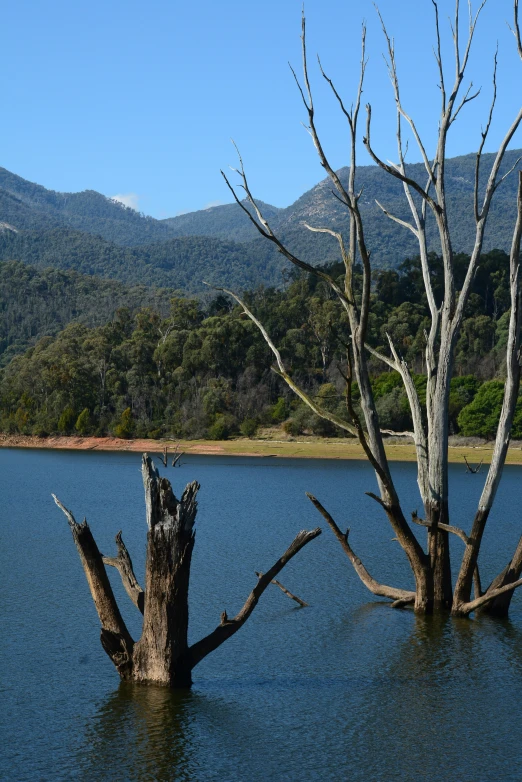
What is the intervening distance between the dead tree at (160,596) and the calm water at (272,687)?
32cm

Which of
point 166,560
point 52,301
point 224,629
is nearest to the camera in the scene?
point 166,560

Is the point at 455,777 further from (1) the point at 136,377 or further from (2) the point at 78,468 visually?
(1) the point at 136,377

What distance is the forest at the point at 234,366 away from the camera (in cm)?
7294

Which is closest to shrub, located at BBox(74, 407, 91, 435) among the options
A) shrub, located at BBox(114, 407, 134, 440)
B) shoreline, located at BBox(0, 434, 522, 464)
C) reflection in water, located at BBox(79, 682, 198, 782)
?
shoreline, located at BBox(0, 434, 522, 464)

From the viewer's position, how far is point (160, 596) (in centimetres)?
1065

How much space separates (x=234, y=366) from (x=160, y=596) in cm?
7287

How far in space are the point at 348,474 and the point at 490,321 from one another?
130ft

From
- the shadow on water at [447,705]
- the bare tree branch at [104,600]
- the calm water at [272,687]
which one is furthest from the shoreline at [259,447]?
the bare tree branch at [104,600]

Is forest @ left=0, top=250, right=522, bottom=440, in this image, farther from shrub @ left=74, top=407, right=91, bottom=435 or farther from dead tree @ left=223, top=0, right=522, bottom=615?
dead tree @ left=223, top=0, right=522, bottom=615

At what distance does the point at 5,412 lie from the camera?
83312 millimetres

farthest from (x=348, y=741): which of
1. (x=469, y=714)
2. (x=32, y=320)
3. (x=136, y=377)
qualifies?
(x=32, y=320)

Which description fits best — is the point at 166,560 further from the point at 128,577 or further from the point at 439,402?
the point at 439,402

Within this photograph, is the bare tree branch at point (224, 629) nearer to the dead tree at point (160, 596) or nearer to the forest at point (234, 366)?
the dead tree at point (160, 596)

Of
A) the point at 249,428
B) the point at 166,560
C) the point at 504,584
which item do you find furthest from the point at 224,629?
the point at 249,428
